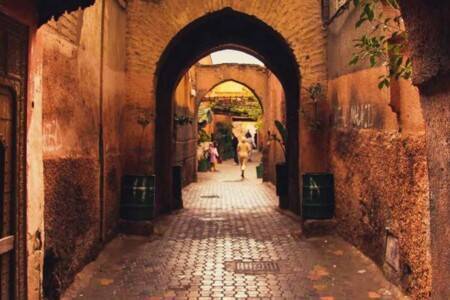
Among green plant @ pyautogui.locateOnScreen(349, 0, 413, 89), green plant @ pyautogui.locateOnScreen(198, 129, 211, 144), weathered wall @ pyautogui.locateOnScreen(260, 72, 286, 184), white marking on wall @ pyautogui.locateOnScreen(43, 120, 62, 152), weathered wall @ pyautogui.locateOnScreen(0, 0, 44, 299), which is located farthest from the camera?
green plant @ pyautogui.locateOnScreen(198, 129, 211, 144)

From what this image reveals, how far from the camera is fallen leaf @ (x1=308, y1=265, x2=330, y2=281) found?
5094 mm

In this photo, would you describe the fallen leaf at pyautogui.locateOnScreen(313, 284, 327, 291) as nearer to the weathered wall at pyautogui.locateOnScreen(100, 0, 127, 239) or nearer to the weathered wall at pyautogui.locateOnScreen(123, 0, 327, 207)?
the weathered wall at pyautogui.locateOnScreen(100, 0, 127, 239)

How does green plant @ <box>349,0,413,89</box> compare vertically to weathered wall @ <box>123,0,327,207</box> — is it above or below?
below

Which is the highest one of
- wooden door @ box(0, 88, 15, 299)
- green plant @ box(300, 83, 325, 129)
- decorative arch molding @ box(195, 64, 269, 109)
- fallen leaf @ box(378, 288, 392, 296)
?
decorative arch molding @ box(195, 64, 269, 109)

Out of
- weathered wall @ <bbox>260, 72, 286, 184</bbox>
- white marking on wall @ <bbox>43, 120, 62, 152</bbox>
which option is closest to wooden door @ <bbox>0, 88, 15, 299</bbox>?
white marking on wall @ <bbox>43, 120, 62, 152</bbox>

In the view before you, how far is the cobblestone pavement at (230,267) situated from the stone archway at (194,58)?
113cm

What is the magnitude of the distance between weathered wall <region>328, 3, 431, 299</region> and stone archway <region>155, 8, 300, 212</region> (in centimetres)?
211

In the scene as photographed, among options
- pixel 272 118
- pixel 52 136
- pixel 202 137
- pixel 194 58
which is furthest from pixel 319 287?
pixel 202 137

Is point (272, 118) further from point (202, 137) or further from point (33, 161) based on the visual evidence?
point (33, 161)

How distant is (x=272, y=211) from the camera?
998 centimetres

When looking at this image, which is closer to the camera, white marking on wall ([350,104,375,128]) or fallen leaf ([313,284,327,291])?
fallen leaf ([313,284,327,291])

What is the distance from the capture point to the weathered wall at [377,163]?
13.1ft

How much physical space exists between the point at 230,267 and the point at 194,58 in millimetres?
5947

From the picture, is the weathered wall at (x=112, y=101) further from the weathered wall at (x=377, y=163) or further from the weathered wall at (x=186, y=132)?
the weathered wall at (x=186, y=132)
